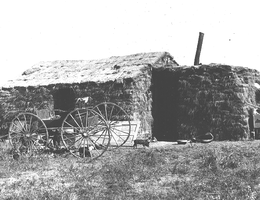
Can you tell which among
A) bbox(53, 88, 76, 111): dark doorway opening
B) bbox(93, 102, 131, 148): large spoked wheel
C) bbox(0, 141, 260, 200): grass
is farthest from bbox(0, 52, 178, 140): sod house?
bbox(0, 141, 260, 200): grass

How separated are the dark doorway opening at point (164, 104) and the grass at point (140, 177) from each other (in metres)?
5.69

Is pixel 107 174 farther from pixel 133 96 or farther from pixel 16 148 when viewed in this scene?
pixel 133 96

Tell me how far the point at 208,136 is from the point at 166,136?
2246mm

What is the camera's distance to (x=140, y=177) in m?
7.56

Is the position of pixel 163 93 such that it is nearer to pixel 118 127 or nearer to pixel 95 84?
pixel 95 84

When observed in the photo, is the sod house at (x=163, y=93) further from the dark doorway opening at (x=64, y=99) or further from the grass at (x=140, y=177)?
the grass at (x=140, y=177)

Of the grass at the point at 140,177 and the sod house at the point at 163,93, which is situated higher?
the sod house at the point at 163,93

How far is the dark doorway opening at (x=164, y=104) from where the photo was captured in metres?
16.0

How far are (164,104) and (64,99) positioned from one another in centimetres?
436

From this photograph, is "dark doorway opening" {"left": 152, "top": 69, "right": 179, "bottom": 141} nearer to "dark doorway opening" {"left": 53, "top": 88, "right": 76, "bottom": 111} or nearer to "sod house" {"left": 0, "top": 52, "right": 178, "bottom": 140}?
"sod house" {"left": 0, "top": 52, "right": 178, "bottom": 140}

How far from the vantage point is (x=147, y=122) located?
15328 millimetres

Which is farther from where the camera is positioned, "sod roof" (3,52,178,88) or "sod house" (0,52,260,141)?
"sod roof" (3,52,178,88)

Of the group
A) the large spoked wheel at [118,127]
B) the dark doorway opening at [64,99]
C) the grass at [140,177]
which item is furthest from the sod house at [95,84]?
the grass at [140,177]

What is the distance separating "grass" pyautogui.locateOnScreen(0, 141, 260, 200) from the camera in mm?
6273
